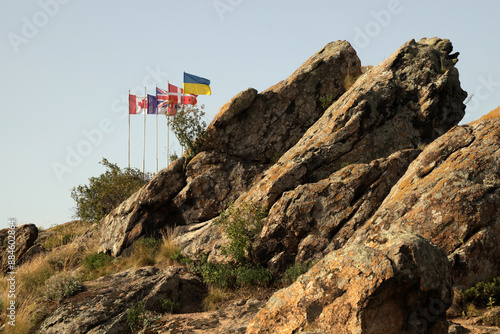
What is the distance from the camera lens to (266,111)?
19094mm

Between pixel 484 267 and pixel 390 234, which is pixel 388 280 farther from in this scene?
pixel 484 267

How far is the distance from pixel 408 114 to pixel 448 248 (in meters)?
7.59

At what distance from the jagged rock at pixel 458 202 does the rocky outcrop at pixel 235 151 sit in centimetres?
703

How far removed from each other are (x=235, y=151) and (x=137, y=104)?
2040 centimetres

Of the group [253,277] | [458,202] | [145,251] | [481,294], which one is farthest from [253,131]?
[481,294]

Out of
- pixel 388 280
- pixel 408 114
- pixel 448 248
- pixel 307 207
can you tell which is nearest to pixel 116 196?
pixel 307 207

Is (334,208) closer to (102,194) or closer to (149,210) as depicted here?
(149,210)

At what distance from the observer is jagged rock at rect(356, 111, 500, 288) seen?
32.7ft

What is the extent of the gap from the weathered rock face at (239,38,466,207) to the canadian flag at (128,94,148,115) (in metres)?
22.5

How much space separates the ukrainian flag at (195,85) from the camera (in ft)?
107

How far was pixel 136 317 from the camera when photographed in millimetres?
10852

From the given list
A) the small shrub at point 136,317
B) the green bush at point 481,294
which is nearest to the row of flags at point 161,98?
the small shrub at point 136,317

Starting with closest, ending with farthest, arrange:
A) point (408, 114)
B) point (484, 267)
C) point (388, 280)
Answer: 1. point (388, 280)
2. point (484, 267)
3. point (408, 114)

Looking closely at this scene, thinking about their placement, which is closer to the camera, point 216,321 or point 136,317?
point 216,321
